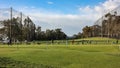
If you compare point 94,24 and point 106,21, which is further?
point 94,24

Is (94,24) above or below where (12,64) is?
above

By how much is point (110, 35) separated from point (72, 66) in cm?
10164

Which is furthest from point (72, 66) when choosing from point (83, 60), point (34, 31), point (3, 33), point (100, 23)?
point (100, 23)

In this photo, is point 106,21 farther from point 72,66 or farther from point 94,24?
point 72,66

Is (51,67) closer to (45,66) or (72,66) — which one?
(45,66)

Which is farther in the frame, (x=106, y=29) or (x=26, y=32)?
(x=106, y=29)

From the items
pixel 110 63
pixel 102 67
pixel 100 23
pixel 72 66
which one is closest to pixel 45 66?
pixel 72 66

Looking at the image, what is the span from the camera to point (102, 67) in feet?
72.2

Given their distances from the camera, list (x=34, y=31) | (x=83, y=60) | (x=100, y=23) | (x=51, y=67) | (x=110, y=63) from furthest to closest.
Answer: (x=100, y=23) < (x=34, y=31) < (x=83, y=60) < (x=110, y=63) < (x=51, y=67)

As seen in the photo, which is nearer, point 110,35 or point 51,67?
point 51,67

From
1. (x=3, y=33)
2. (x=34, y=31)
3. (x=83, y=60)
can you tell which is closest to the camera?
(x=83, y=60)

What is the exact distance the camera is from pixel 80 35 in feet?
447

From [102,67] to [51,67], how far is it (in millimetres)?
3985

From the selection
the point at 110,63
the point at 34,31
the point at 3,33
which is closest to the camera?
the point at 110,63
